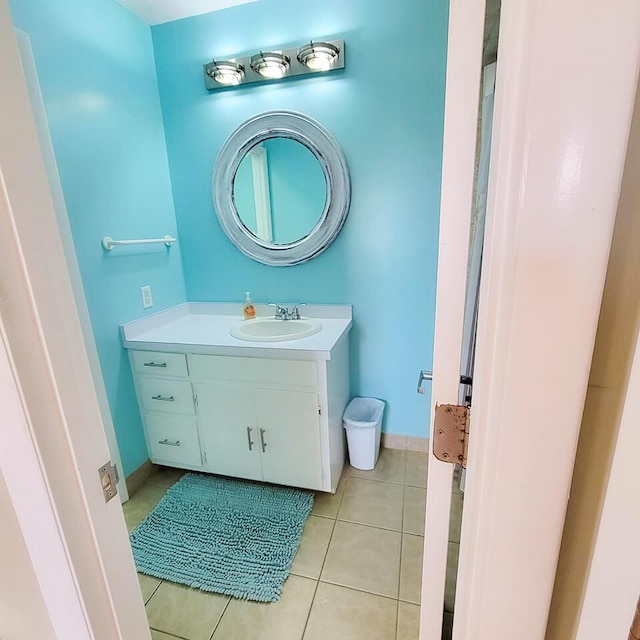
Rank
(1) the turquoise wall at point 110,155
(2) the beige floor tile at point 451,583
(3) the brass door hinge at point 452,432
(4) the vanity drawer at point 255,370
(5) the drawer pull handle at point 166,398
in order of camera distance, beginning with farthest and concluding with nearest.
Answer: (5) the drawer pull handle at point 166,398 < (4) the vanity drawer at point 255,370 < (1) the turquoise wall at point 110,155 < (2) the beige floor tile at point 451,583 < (3) the brass door hinge at point 452,432

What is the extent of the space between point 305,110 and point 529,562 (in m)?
2.04

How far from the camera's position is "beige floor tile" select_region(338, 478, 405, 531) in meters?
1.65

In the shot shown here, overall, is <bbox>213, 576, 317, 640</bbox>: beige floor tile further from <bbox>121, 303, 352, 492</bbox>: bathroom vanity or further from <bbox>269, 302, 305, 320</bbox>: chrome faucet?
<bbox>269, 302, 305, 320</bbox>: chrome faucet

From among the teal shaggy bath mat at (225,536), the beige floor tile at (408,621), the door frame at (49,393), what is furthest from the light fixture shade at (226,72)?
the beige floor tile at (408,621)

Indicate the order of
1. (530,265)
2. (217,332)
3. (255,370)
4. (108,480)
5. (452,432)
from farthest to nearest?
(217,332), (255,370), (108,480), (452,432), (530,265)

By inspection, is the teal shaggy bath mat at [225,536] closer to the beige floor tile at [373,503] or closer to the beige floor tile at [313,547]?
the beige floor tile at [313,547]

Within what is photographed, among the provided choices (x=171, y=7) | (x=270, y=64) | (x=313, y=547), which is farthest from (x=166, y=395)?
(x=171, y=7)

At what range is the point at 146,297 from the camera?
1.92m

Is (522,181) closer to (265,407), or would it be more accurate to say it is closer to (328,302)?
(265,407)

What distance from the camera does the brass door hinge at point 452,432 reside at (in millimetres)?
468

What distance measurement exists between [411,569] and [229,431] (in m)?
1.02

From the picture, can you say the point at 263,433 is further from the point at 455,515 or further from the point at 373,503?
the point at 455,515

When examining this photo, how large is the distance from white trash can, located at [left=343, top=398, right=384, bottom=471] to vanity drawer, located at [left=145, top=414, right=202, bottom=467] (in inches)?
33.0

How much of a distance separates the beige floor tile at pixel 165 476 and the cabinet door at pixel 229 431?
29 centimetres
